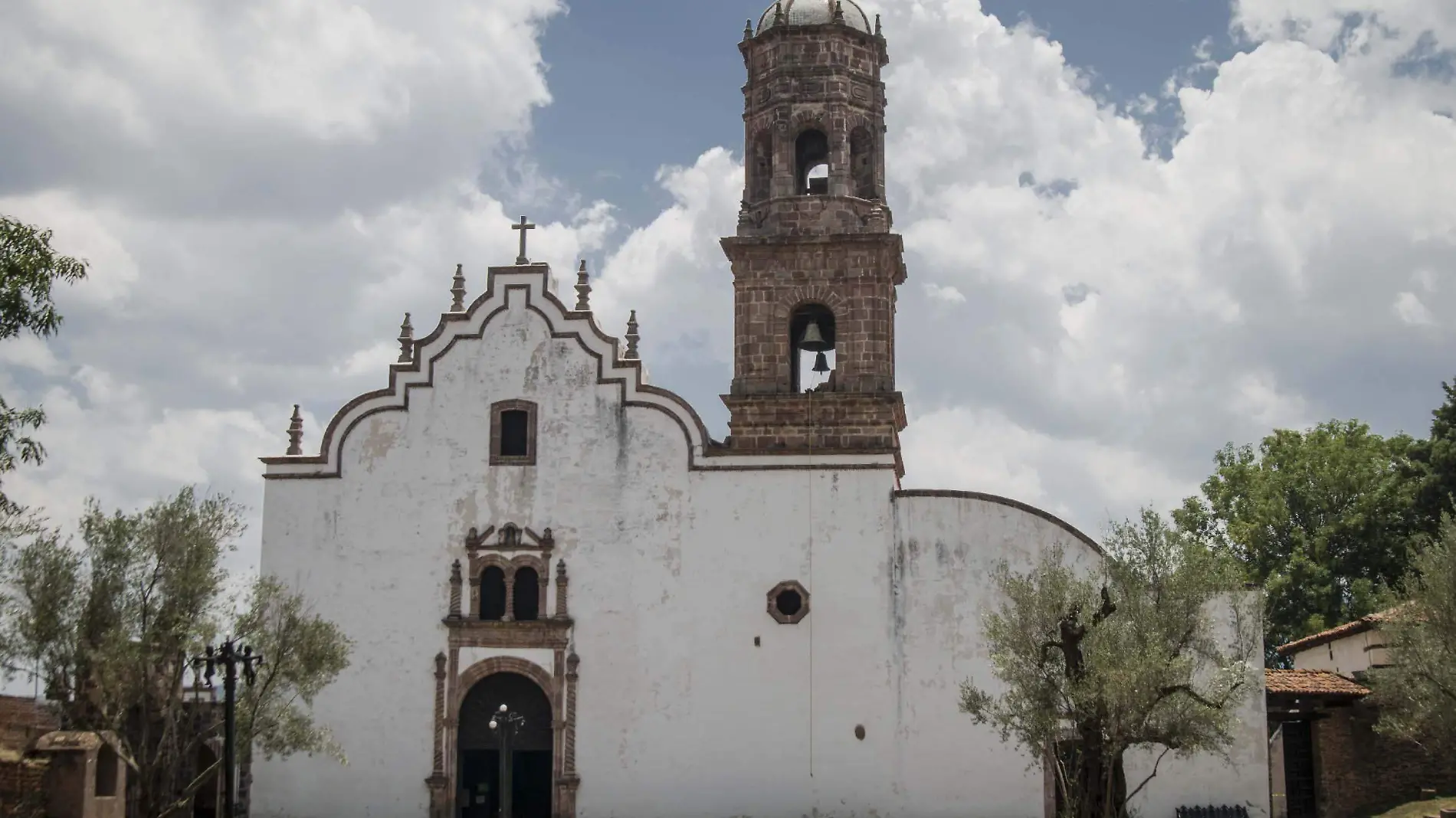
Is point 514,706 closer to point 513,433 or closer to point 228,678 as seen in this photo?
point 513,433

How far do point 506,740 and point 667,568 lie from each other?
4.96 m

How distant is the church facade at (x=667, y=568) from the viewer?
30.7m

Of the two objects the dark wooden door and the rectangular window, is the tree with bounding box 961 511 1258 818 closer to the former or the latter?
the dark wooden door

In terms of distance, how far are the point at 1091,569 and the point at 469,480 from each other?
1166 centimetres

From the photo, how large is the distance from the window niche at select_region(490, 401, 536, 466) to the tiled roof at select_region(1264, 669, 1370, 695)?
1421cm

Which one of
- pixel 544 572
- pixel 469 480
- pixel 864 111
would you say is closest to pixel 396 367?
pixel 469 480

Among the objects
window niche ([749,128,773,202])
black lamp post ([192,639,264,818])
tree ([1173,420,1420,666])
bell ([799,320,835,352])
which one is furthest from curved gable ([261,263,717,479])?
tree ([1173,420,1420,666])

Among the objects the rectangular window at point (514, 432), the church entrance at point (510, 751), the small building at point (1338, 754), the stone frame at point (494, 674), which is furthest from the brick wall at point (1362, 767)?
the rectangular window at point (514, 432)

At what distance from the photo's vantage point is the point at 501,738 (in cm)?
2730

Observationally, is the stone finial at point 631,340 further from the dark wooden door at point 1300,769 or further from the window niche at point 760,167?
the dark wooden door at point 1300,769

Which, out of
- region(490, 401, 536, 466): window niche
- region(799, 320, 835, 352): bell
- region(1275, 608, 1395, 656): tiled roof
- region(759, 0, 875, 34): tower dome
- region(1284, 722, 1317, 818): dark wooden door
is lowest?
region(1284, 722, 1317, 818): dark wooden door

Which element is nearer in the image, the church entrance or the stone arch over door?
the stone arch over door

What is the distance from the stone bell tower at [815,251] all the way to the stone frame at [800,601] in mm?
2553

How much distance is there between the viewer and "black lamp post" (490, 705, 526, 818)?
27114mm
